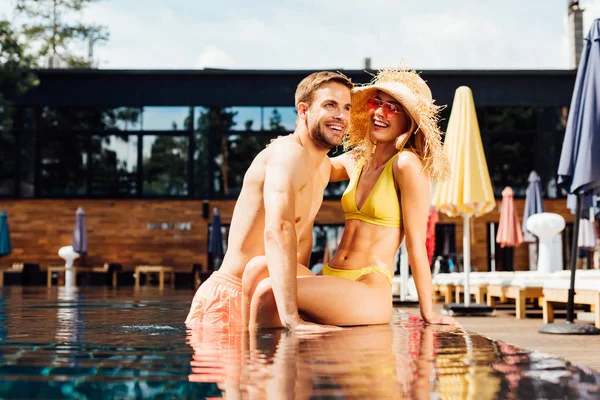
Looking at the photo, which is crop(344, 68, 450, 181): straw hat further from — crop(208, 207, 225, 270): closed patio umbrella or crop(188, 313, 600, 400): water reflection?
crop(208, 207, 225, 270): closed patio umbrella

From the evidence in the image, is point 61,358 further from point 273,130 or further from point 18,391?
point 273,130

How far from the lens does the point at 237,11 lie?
33156mm

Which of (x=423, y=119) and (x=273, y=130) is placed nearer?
(x=423, y=119)

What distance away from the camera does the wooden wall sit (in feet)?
72.4

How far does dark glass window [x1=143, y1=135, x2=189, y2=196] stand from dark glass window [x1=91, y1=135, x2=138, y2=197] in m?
0.36

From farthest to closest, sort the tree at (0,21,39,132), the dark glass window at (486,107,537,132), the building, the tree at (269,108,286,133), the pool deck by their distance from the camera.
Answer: the dark glass window at (486,107,537,132) → the tree at (269,108,286,133) → the building → the tree at (0,21,39,132) → the pool deck

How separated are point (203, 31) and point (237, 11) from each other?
13.4 ft

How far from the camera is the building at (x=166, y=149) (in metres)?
22.2

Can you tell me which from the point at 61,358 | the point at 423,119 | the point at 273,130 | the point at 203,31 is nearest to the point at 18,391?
the point at 61,358

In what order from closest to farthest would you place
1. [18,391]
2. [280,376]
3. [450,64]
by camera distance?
[18,391] < [280,376] < [450,64]

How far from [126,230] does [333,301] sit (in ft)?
66.0

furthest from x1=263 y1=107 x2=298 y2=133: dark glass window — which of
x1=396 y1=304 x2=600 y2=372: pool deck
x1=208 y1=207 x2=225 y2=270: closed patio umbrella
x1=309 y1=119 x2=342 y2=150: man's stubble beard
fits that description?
x1=309 y1=119 x2=342 y2=150: man's stubble beard

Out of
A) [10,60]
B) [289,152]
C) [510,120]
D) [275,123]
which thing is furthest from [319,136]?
[510,120]

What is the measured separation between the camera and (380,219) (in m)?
3.07
